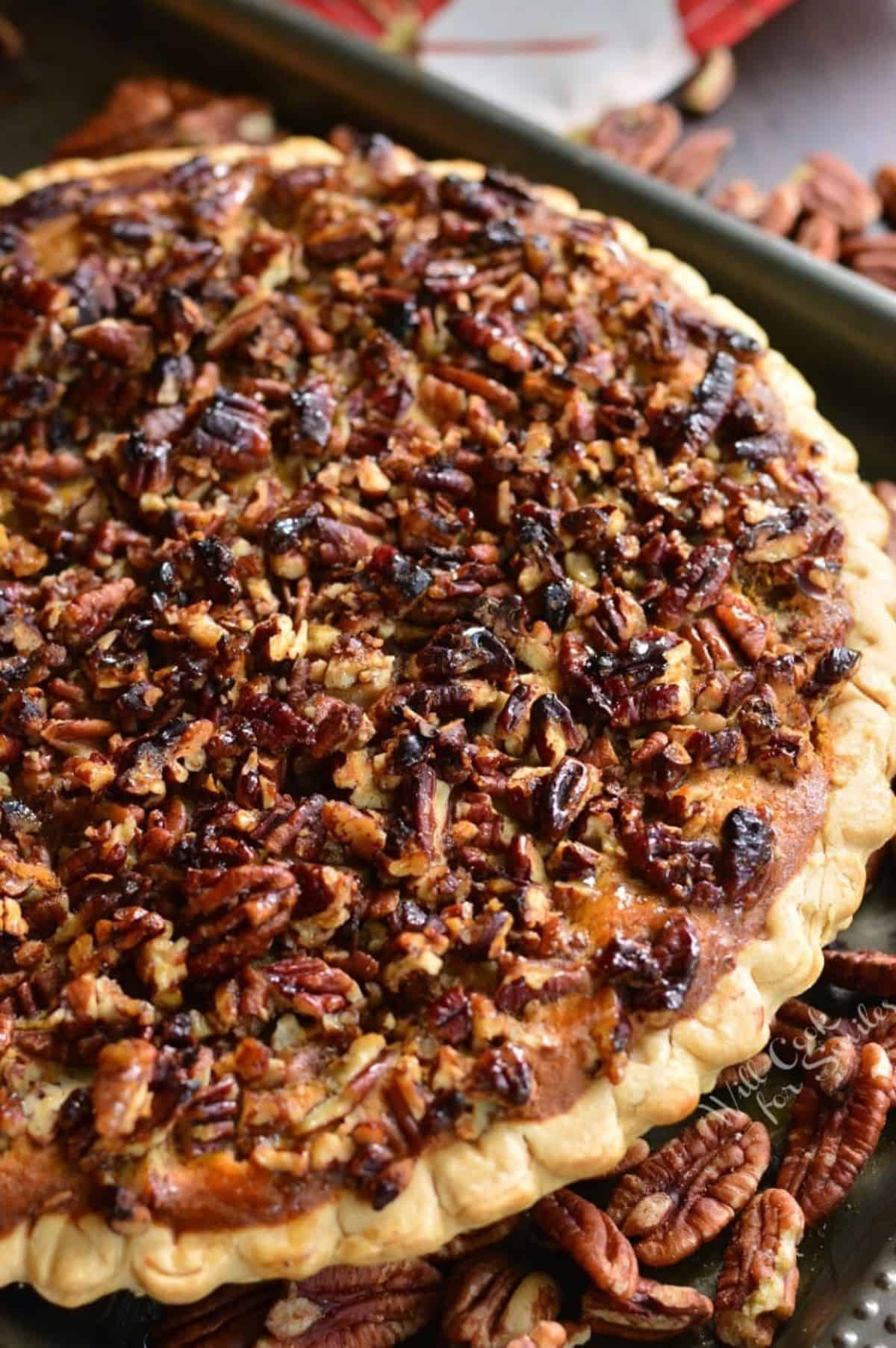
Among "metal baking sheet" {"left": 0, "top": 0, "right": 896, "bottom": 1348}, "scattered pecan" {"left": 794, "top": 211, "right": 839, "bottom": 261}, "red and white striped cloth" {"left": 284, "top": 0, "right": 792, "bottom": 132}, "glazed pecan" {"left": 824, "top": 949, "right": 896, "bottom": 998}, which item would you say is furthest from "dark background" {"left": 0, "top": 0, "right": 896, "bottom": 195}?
"glazed pecan" {"left": 824, "top": 949, "right": 896, "bottom": 998}

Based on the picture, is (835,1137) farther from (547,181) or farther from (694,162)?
(694,162)

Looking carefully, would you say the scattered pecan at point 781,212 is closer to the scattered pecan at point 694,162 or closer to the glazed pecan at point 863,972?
the scattered pecan at point 694,162

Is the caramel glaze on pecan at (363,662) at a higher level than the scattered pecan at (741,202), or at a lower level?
lower

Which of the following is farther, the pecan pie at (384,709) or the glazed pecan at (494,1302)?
the glazed pecan at (494,1302)

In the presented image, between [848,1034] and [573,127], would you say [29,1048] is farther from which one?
[573,127]

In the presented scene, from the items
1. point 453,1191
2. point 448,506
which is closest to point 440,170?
point 448,506

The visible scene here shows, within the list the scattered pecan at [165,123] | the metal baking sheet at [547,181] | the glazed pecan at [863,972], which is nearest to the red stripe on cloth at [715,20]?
the metal baking sheet at [547,181]

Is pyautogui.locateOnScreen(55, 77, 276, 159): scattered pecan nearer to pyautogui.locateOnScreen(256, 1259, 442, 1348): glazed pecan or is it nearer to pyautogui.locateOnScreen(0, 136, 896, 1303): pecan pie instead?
pyautogui.locateOnScreen(0, 136, 896, 1303): pecan pie
